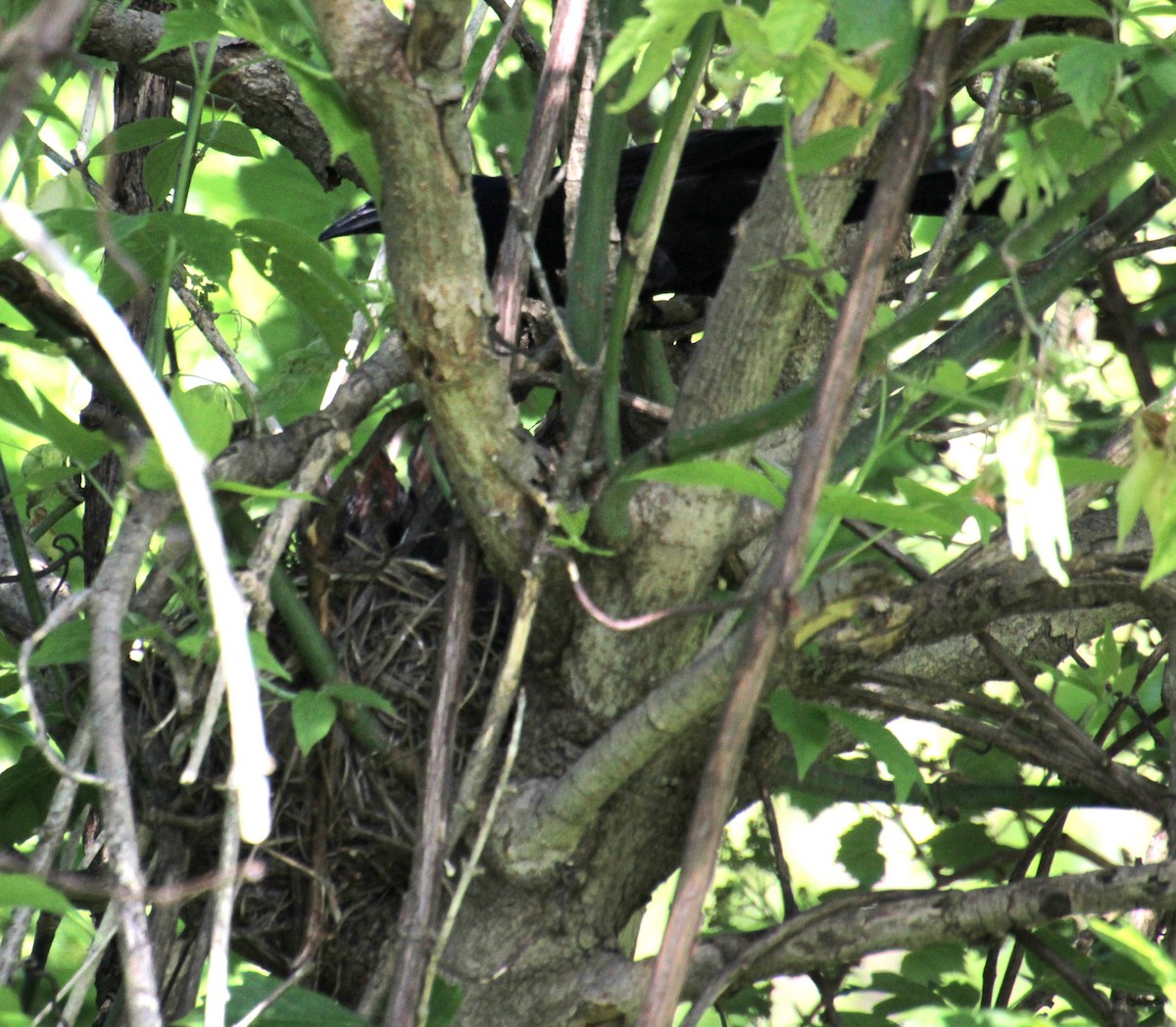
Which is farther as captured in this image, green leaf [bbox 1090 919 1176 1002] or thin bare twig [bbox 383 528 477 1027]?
thin bare twig [bbox 383 528 477 1027]

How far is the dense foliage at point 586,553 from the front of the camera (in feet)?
2.67

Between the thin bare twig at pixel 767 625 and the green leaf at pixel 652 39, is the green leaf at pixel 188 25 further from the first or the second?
the thin bare twig at pixel 767 625

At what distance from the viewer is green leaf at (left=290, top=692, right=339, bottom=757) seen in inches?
43.8

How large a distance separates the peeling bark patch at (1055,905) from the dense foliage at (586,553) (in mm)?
11

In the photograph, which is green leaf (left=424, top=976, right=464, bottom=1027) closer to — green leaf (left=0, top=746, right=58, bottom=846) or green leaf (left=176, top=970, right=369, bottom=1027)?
green leaf (left=176, top=970, right=369, bottom=1027)

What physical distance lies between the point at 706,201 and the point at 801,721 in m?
1.29

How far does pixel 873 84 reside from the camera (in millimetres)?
803

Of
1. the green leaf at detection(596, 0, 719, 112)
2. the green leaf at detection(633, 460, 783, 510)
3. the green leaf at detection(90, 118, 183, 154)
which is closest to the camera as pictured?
the green leaf at detection(596, 0, 719, 112)

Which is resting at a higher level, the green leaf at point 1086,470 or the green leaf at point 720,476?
the green leaf at point 1086,470

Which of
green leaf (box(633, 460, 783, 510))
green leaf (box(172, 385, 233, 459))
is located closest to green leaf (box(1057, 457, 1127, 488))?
green leaf (box(633, 460, 783, 510))

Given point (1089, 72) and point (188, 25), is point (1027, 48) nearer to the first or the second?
point (1089, 72)

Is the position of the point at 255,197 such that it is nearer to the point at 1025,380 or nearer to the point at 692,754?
the point at 692,754

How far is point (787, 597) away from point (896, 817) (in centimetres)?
130

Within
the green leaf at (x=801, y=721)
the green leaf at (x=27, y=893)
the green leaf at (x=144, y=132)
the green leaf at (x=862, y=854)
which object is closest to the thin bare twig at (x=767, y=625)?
the green leaf at (x=27, y=893)
